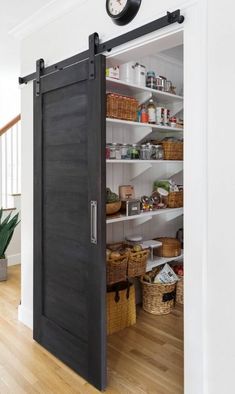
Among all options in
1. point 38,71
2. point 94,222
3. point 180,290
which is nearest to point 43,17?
point 38,71

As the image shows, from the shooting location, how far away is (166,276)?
10.1 ft

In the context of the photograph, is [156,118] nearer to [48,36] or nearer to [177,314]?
[48,36]

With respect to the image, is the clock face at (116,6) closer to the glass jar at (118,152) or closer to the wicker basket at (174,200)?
the glass jar at (118,152)

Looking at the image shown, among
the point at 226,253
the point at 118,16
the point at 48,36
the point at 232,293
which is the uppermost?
the point at 48,36

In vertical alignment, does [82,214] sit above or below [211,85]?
below

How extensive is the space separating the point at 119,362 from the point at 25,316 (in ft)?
3.13

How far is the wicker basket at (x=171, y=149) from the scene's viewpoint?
122 inches

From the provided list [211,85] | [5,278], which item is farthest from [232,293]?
[5,278]

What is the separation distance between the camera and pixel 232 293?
1.49 m

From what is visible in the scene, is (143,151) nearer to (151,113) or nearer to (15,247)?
(151,113)

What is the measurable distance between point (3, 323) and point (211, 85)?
8.20 feet

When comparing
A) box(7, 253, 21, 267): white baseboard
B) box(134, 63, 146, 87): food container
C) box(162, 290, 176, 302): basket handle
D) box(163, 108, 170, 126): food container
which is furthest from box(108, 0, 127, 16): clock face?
box(7, 253, 21, 267): white baseboard

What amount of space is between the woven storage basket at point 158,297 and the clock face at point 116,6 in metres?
2.15

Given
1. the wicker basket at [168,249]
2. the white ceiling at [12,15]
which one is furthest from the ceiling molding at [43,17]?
the wicker basket at [168,249]
